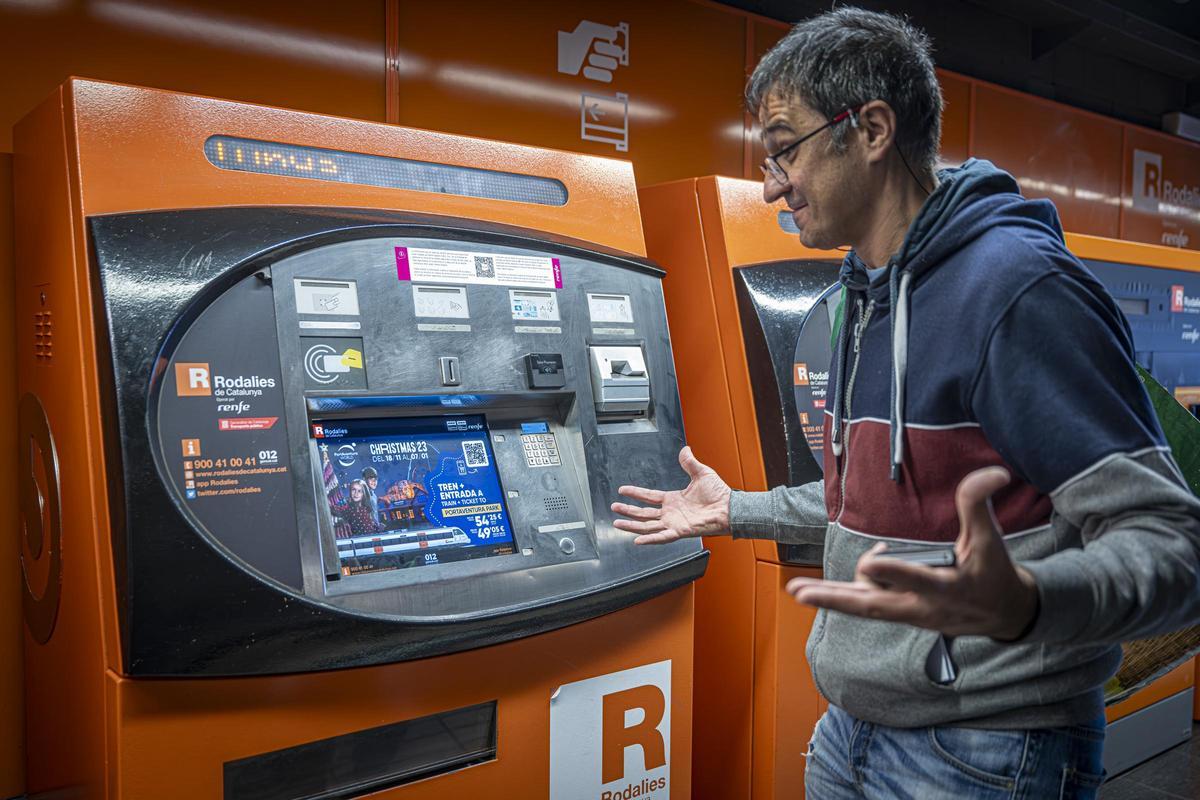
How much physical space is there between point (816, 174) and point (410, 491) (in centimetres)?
91

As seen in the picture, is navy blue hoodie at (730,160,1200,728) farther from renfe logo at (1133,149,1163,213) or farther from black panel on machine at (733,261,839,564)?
renfe logo at (1133,149,1163,213)

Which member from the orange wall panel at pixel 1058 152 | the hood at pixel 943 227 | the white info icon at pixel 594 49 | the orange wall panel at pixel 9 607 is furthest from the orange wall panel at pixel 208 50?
the orange wall panel at pixel 1058 152

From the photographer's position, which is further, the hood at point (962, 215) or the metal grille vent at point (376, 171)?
the metal grille vent at point (376, 171)

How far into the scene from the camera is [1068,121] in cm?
539

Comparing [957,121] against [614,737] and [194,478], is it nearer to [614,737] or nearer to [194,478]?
[614,737]

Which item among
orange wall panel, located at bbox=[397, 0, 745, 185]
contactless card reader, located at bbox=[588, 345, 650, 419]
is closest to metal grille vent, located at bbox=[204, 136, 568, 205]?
contactless card reader, located at bbox=[588, 345, 650, 419]

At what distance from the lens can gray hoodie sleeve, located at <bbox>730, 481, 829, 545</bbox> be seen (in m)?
1.49

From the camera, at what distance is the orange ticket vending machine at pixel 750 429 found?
7.44 ft

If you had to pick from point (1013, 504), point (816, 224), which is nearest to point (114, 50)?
point (816, 224)

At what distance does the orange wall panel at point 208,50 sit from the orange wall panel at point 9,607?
57 cm

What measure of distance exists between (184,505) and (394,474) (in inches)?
15.4

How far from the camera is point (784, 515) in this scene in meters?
1.50

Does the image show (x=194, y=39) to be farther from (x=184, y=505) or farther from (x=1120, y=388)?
(x=1120, y=388)

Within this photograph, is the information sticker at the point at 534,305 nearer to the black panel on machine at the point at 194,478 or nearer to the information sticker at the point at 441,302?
the information sticker at the point at 441,302
